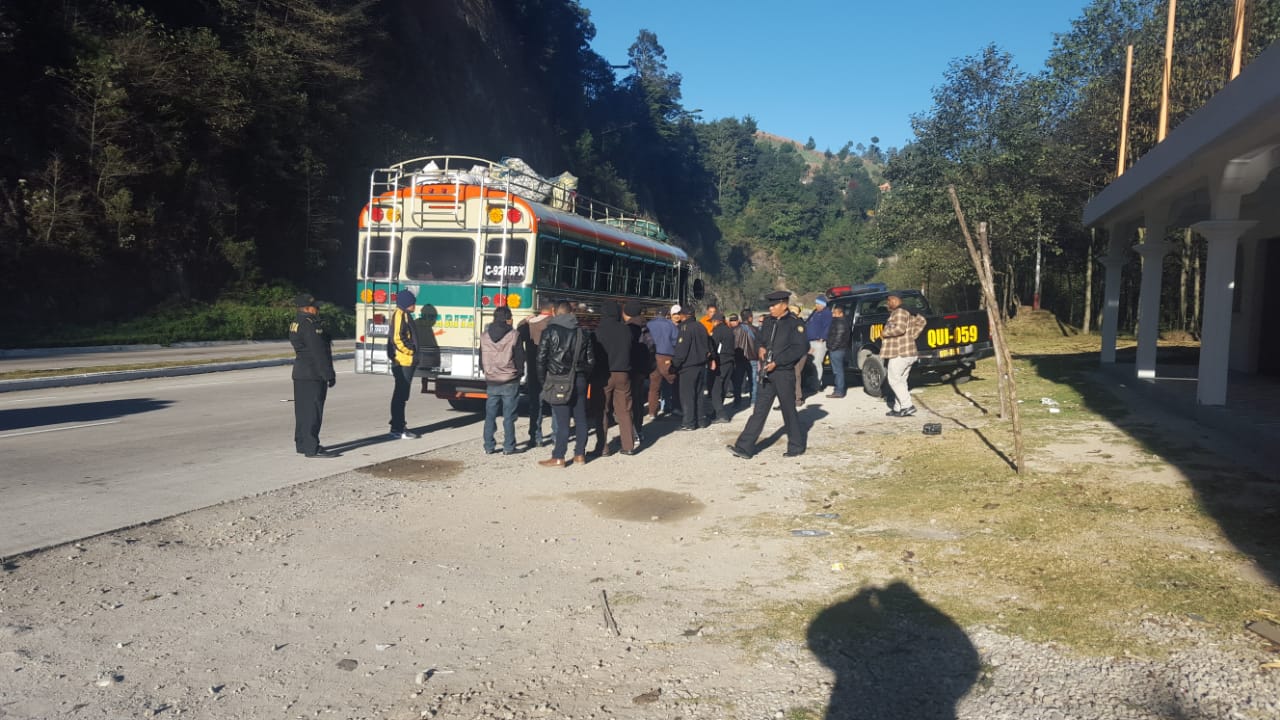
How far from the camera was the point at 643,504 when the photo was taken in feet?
27.1

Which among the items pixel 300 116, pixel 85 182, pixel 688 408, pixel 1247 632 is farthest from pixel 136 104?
pixel 1247 632

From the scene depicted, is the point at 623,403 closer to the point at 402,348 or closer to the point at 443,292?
the point at 402,348

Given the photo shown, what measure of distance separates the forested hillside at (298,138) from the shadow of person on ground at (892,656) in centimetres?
2315

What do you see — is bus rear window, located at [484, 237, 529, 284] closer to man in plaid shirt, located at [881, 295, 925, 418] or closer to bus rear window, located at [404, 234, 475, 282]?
bus rear window, located at [404, 234, 475, 282]

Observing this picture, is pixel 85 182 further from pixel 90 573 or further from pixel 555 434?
pixel 90 573

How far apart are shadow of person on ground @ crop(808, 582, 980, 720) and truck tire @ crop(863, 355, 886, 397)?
11.0 metres

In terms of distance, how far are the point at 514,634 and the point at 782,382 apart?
229 inches

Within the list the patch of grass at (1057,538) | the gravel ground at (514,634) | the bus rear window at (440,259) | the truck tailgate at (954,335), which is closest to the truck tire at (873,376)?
the truck tailgate at (954,335)

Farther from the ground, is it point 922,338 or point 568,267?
point 568,267

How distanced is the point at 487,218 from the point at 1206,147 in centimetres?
901

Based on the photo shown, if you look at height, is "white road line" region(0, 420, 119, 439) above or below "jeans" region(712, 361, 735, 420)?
below

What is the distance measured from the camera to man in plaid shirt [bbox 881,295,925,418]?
12984mm

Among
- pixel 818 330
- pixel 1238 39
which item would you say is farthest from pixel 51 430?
pixel 1238 39

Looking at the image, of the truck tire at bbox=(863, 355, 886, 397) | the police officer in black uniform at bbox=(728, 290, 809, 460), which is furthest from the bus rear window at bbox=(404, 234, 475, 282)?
the truck tire at bbox=(863, 355, 886, 397)
